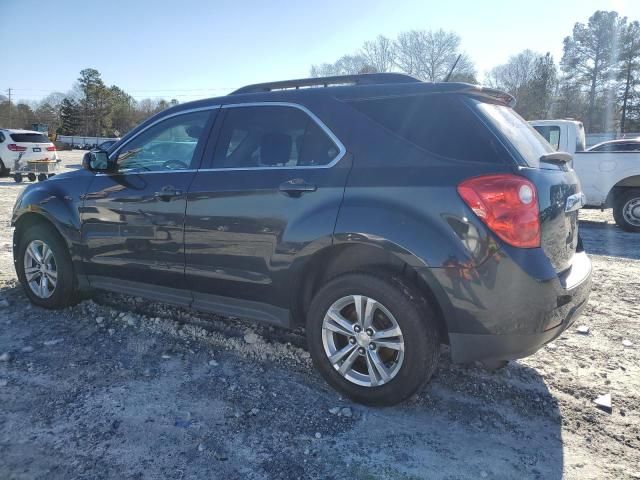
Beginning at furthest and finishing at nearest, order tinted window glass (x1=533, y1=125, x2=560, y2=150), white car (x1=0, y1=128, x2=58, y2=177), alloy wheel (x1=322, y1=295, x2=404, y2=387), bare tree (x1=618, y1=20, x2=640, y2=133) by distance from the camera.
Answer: bare tree (x1=618, y1=20, x2=640, y2=133) → white car (x1=0, y1=128, x2=58, y2=177) → tinted window glass (x1=533, y1=125, x2=560, y2=150) → alloy wheel (x1=322, y1=295, x2=404, y2=387)

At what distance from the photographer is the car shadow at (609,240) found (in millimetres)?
7453

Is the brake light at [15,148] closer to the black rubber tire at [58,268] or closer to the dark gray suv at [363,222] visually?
the black rubber tire at [58,268]

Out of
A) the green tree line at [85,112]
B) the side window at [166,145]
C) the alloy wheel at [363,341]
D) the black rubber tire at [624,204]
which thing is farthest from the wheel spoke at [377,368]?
the green tree line at [85,112]

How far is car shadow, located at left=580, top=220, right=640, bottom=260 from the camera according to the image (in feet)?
24.5

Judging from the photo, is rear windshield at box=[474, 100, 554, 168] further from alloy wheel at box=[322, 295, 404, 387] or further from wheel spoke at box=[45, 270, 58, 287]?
wheel spoke at box=[45, 270, 58, 287]

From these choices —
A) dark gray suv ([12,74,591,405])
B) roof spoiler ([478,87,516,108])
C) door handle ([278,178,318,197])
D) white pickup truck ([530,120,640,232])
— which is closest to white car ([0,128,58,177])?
dark gray suv ([12,74,591,405])

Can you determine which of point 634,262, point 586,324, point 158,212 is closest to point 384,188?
point 158,212

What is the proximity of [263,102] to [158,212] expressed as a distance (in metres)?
1.13

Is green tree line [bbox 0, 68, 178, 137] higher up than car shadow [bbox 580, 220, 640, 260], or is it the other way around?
green tree line [bbox 0, 68, 178, 137]

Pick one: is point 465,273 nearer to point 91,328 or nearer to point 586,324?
point 586,324

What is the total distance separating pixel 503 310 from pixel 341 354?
3.24ft

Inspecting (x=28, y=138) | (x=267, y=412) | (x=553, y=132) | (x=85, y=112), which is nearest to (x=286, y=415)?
(x=267, y=412)

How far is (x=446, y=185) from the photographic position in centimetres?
262

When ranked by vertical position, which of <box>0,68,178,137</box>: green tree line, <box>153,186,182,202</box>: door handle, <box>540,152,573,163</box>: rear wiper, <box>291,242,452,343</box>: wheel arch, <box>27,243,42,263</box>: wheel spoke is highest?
<box>0,68,178,137</box>: green tree line
